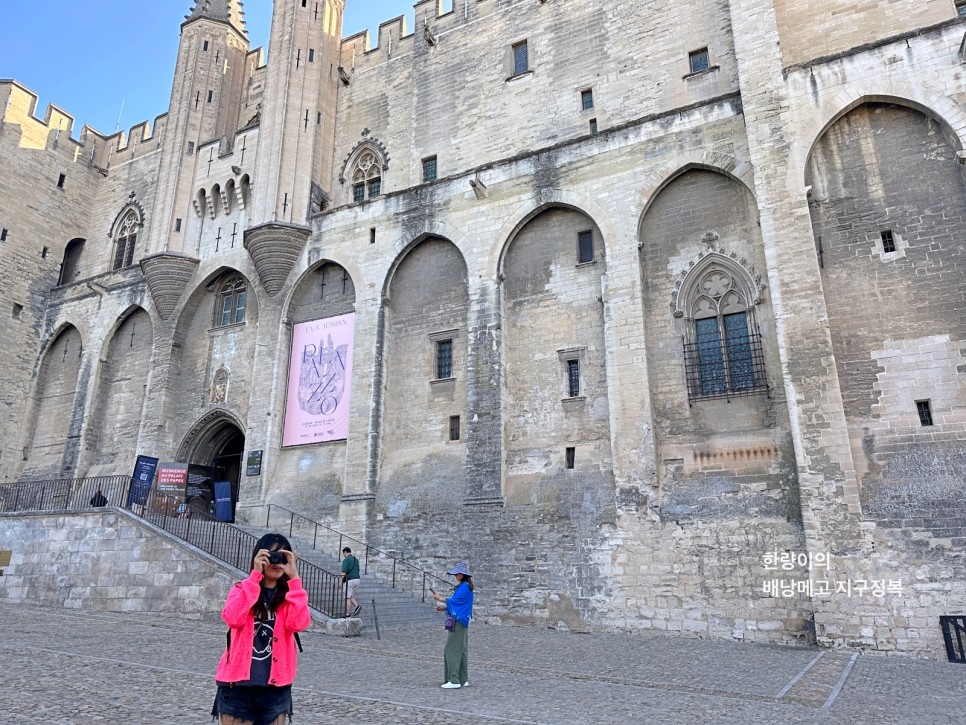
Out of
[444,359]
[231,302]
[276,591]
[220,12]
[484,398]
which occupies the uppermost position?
[220,12]

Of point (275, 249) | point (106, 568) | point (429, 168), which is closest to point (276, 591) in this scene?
point (106, 568)

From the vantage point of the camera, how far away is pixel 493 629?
13211 mm

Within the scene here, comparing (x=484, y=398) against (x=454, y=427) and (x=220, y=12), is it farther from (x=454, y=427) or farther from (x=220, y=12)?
(x=220, y=12)

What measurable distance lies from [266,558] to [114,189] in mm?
29501

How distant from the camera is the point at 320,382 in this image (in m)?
18.6

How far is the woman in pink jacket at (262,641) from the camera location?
301 cm

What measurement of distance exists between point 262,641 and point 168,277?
826 inches

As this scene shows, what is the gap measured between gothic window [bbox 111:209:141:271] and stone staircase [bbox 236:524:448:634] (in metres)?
14.8

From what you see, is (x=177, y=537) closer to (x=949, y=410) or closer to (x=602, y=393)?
(x=602, y=393)

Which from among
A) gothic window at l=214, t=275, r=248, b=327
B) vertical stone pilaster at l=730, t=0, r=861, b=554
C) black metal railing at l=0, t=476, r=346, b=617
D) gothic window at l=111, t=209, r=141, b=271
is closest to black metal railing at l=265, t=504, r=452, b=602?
black metal railing at l=0, t=476, r=346, b=617

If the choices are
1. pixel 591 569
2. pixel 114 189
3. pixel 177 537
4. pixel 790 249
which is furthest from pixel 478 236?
pixel 114 189

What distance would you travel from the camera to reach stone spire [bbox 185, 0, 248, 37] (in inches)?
1005

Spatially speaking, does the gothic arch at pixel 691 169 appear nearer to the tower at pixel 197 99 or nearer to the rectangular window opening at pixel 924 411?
the rectangular window opening at pixel 924 411

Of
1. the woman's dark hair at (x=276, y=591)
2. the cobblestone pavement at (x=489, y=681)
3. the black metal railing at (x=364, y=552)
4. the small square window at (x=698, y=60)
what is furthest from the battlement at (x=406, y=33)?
the woman's dark hair at (x=276, y=591)
